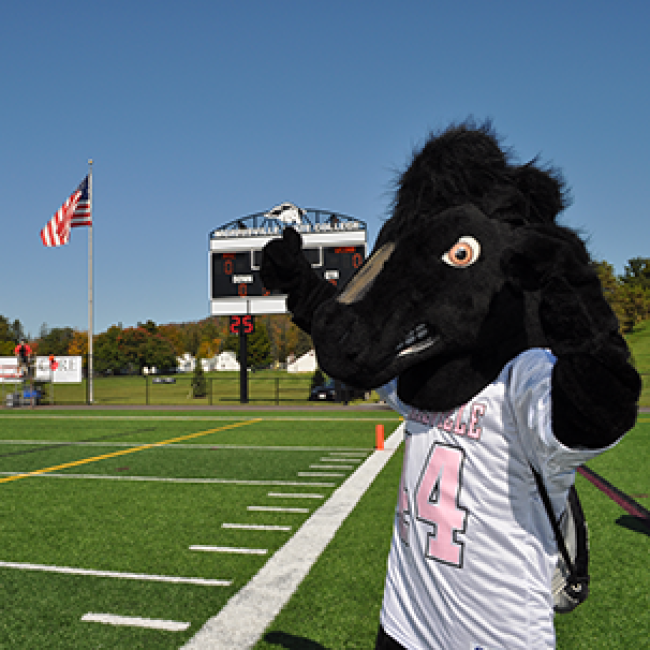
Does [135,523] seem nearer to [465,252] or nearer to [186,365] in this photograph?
[465,252]

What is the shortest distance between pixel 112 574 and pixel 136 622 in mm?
933

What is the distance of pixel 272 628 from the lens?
3.38m

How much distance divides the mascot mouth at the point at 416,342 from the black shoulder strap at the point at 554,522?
0.41 meters

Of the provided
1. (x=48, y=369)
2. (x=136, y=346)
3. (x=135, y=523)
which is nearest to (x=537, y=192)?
(x=135, y=523)

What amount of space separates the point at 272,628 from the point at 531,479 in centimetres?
241

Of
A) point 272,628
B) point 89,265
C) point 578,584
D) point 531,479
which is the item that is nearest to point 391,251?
point 531,479

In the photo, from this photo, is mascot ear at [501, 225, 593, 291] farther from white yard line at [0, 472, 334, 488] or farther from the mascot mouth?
white yard line at [0, 472, 334, 488]

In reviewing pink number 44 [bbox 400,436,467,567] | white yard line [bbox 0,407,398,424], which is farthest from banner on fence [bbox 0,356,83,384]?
pink number 44 [bbox 400,436,467,567]

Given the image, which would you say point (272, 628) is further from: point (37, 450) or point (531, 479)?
point (37, 450)

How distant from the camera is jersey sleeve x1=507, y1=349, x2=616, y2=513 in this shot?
4.35 feet

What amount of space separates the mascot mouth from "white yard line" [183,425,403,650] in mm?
2339

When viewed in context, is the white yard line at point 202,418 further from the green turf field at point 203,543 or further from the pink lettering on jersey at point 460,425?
the pink lettering on jersey at point 460,425

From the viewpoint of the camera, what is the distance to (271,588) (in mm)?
3980

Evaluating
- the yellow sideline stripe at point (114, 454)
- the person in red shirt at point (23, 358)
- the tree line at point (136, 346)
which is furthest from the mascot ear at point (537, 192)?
the tree line at point (136, 346)
